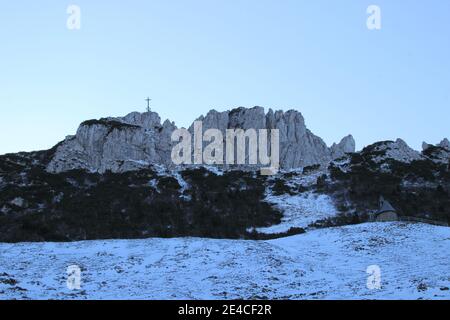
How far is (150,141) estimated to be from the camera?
138125mm

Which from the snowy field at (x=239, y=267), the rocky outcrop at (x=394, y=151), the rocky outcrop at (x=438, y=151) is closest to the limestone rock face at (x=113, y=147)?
the rocky outcrop at (x=394, y=151)

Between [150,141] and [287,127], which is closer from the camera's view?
[150,141]

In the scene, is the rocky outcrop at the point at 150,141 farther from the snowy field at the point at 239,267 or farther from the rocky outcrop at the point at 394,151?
the snowy field at the point at 239,267

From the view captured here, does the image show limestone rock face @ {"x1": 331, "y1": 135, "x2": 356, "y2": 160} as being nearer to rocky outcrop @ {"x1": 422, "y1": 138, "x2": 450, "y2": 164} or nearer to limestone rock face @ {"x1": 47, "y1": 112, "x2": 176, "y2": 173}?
rocky outcrop @ {"x1": 422, "y1": 138, "x2": 450, "y2": 164}

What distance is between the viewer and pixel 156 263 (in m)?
36.4

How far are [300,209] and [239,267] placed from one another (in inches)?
2244

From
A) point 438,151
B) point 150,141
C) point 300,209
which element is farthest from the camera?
point 150,141

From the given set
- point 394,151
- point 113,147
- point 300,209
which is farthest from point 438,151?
point 113,147

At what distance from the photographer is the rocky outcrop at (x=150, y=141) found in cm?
12775

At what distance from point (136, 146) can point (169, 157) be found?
7805 millimetres

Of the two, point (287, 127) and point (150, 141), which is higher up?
point (287, 127)

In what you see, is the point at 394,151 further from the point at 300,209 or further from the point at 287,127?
the point at 300,209

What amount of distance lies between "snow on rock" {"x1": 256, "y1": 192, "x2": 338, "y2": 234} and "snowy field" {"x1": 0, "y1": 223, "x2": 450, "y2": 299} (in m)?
30.8
